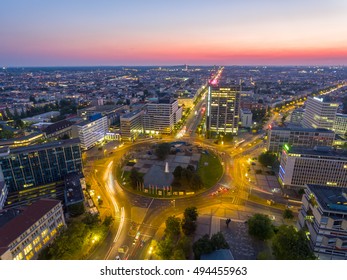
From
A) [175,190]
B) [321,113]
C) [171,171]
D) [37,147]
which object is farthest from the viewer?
[321,113]

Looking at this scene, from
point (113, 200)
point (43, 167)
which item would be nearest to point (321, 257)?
point (113, 200)

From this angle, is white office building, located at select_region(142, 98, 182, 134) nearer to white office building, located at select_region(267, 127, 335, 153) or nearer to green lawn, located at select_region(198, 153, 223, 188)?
green lawn, located at select_region(198, 153, 223, 188)

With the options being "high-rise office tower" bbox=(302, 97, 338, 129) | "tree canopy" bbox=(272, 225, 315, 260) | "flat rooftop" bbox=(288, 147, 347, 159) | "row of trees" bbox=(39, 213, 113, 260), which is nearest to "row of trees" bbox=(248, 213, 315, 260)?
"tree canopy" bbox=(272, 225, 315, 260)

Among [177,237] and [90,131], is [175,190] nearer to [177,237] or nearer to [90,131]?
[177,237]

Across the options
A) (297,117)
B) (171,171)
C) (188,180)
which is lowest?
(171,171)

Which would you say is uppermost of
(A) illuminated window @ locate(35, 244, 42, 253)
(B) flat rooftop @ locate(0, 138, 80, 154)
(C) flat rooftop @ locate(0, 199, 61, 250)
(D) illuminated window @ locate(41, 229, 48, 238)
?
(B) flat rooftop @ locate(0, 138, 80, 154)

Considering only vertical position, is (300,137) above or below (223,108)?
below

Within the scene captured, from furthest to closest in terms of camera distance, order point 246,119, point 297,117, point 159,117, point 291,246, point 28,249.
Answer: point 297,117 < point 246,119 < point 159,117 < point 28,249 < point 291,246

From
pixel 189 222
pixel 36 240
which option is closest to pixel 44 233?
pixel 36 240
